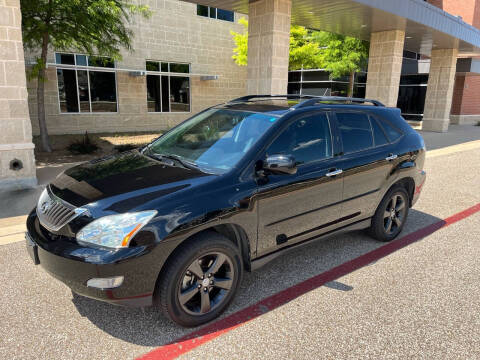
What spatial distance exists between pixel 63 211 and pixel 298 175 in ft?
6.74

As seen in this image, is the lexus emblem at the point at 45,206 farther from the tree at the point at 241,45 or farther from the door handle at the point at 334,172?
the tree at the point at 241,45

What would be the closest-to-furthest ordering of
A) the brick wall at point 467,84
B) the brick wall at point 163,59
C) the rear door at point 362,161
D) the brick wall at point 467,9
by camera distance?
the rear door at point 362,161, the brick wall at point 163,59, the brick wall at point 467,84, the brick wall at point 467,9

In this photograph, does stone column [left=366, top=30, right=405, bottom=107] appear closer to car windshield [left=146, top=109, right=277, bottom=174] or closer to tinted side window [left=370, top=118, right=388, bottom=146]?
tinted side window [left=370, top=118, right=388, bottom=146]

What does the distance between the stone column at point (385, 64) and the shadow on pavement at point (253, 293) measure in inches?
478

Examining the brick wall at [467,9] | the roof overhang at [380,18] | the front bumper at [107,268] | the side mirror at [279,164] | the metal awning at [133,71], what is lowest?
the front bumper at [107,268]

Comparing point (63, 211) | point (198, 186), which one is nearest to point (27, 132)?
point (63, 211)

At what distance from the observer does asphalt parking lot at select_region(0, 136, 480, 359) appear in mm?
2730

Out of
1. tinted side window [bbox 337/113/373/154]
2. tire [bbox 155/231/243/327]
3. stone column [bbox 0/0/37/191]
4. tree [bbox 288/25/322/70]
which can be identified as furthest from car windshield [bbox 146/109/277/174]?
tree [bbox 288/25/322/70]

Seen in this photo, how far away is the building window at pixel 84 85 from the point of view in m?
16.4

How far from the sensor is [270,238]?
3.39 m

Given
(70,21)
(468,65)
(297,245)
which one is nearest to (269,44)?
(70,21)

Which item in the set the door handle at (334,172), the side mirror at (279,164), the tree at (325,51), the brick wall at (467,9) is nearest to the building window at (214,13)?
the tree at (325,51)

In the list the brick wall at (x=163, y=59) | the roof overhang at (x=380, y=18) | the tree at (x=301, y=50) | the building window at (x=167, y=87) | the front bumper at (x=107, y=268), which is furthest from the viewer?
the tree at (x=301, y=50)

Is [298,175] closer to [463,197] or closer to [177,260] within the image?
[177,260]
